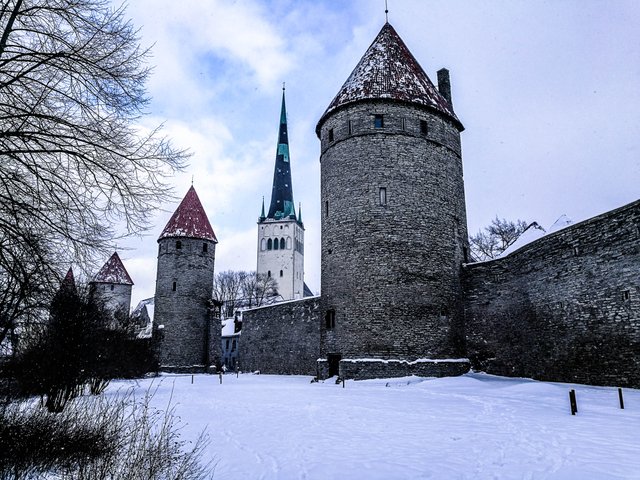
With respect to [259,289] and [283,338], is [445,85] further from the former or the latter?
[259,289]

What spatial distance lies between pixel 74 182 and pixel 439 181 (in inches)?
570

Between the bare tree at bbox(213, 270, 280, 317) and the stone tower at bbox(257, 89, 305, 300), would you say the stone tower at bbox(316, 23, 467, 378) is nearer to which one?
the bare tree at bbox(213, 270, 280, 317)

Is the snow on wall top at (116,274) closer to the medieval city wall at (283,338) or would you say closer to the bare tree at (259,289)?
the bare tree at (259,289)

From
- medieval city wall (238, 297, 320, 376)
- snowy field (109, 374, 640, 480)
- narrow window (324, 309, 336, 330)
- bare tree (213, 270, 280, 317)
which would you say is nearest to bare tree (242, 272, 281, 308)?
bare tree (213, 270, 280, 317)

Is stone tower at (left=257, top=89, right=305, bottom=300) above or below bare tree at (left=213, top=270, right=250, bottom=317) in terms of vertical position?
above

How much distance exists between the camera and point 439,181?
721 inches

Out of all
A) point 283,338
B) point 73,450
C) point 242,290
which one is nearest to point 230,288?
point 242,290

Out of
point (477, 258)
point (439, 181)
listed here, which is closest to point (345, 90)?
point (439, 181)

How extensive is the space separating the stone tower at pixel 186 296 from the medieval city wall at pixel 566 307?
19.5 m

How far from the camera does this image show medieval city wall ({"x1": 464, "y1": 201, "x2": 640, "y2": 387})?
1173cm

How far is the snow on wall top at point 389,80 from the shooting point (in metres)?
18.6

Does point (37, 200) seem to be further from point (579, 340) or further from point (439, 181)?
point (439, 181)

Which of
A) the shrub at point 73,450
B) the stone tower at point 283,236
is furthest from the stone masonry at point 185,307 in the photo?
the stone tower at point 283,236

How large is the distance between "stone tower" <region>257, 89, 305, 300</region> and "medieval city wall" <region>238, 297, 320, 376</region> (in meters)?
37.3
